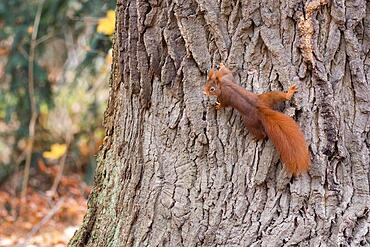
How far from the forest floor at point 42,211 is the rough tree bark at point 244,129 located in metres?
2.80

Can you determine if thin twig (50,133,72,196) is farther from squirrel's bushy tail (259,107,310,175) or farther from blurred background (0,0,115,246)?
squirrel's bushy tail (259,107,310,175)

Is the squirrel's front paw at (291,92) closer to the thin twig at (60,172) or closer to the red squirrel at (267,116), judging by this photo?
the red squirrel at (267,116)

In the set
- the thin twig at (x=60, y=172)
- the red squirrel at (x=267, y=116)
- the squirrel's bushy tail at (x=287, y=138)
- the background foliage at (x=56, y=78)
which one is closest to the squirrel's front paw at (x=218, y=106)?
the red squirrel at (x=267, y=116)

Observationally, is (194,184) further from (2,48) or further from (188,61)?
(2,48)

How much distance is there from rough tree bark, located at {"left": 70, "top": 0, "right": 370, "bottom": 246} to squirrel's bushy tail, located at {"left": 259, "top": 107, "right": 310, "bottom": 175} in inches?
2.1

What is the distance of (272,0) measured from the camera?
2.15 meters

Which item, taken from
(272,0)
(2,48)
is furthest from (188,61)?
(2,48)

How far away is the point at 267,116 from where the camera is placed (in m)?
2.15

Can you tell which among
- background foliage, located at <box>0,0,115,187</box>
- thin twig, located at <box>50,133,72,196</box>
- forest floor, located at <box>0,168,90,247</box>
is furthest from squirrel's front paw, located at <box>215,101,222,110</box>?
thin twig, located at <box>50,133,72,196</box>

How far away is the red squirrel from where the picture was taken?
7.00ft

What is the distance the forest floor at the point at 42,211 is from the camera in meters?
5.40

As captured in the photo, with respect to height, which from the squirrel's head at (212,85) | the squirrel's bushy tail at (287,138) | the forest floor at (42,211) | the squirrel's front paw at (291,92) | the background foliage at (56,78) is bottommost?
the squirrel's bushy tail at (287,138)

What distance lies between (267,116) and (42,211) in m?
4.42

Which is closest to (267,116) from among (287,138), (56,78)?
(287,138)
